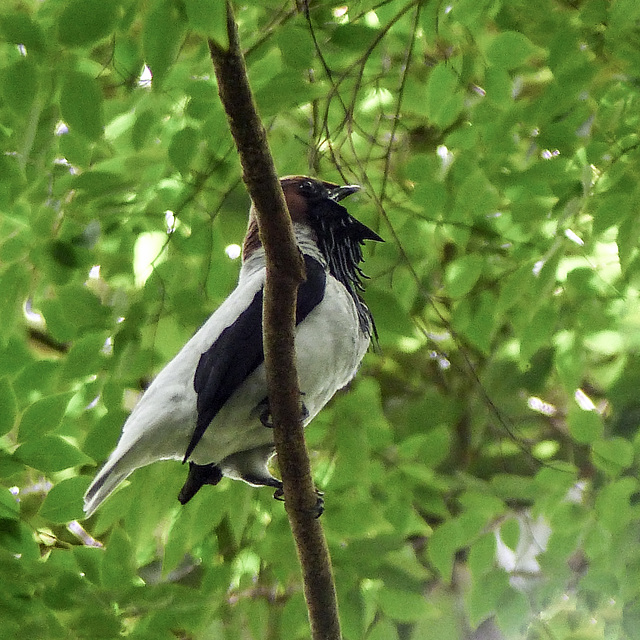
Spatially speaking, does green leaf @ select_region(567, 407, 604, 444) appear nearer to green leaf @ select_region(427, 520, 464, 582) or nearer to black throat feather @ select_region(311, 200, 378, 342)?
green leaf @ select_region(427, 520, 464, 582)

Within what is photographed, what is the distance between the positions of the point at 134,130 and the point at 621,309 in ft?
5.48

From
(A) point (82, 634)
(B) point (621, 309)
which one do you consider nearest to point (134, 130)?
(A) point (82, 634)

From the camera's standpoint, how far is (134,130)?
210 cm

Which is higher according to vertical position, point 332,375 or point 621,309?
point 621,309

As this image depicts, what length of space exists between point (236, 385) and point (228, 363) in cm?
7

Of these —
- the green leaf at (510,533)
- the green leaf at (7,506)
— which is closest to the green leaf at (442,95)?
the green leaf at (510,533)

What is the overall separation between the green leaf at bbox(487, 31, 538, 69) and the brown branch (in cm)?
91

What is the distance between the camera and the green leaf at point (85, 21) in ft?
4.86

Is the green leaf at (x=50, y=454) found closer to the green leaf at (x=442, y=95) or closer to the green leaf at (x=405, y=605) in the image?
the green leaf at (x=405, y=605)

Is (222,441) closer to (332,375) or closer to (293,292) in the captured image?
(332,375)

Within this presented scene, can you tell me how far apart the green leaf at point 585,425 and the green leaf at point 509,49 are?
3.35 ft

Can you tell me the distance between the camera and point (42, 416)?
6.61ft

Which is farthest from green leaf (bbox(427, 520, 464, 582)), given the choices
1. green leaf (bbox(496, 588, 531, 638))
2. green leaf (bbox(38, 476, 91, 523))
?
green leaf (bbox(38, 476, 91, 523))

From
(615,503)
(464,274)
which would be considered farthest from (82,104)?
(615,503)
